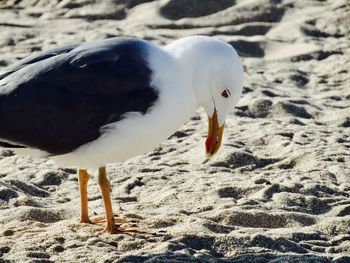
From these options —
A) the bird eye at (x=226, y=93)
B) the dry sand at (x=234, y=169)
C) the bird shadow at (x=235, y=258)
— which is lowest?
the dry sand at (x=234, y=169)

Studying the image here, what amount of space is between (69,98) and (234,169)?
1.82 meters

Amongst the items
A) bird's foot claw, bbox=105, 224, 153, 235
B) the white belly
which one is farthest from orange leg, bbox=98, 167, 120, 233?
the white belly

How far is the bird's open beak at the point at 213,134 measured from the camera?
5078mm

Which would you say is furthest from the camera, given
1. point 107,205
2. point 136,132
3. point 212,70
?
point 107,205

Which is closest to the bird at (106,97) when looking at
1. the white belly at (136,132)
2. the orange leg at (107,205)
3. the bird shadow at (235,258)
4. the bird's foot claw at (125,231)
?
the white belly at (136,132)

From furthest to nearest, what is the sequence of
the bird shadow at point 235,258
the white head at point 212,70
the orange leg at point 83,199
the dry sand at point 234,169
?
the orange leg at point 83,199 → the white head at point 212,70 → the dry sand at point 234,169 → the bird shadow at point 235,258

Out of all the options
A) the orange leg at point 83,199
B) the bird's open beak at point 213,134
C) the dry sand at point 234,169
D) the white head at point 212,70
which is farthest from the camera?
the orange leg at point 83,199

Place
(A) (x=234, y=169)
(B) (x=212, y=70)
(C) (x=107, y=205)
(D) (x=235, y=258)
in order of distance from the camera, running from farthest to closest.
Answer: (A) (x=234, y=169) < (C) (x=107, y=205) < (B) (x=212, y=70) < (D) (x=235, y=258)

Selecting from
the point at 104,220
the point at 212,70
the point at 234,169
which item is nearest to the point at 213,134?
the point at 212,70

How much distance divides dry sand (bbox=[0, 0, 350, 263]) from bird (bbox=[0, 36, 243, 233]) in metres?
0.50

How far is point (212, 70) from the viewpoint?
4.91 meters

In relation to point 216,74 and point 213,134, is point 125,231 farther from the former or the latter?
point 216,74

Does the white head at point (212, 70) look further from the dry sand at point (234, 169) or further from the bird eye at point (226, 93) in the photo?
the dry sand at point (234, 169)

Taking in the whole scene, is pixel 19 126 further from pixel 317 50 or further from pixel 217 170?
pixel 317 50
